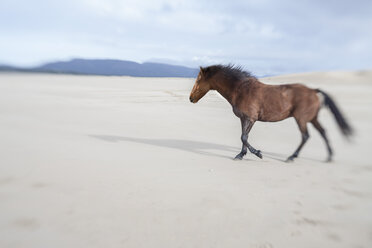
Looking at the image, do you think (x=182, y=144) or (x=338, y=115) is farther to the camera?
(x=182, y=144)

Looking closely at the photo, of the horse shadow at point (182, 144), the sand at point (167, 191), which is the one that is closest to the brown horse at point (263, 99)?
the sand at point (167, 191)

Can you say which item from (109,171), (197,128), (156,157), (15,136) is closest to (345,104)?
(197,128)

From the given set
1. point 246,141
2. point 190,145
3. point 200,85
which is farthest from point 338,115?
point 190,145

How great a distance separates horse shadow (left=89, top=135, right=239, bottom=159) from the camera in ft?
16.9

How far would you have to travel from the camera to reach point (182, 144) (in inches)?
217

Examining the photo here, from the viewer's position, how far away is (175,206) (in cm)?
256

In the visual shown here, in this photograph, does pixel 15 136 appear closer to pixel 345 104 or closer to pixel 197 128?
pixel 197 128

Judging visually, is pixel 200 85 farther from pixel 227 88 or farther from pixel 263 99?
pixel 263 99

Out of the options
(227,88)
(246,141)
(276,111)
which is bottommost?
(246,141)

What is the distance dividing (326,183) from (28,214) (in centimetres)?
357

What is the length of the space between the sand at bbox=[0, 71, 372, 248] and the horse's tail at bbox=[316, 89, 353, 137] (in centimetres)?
55

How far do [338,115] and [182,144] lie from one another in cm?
311

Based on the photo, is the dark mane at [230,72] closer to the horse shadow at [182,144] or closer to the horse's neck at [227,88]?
the horse's neck at [227,88]

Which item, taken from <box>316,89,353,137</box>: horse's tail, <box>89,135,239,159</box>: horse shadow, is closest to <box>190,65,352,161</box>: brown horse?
<box>316,89,353,137</box>: horse's tail
